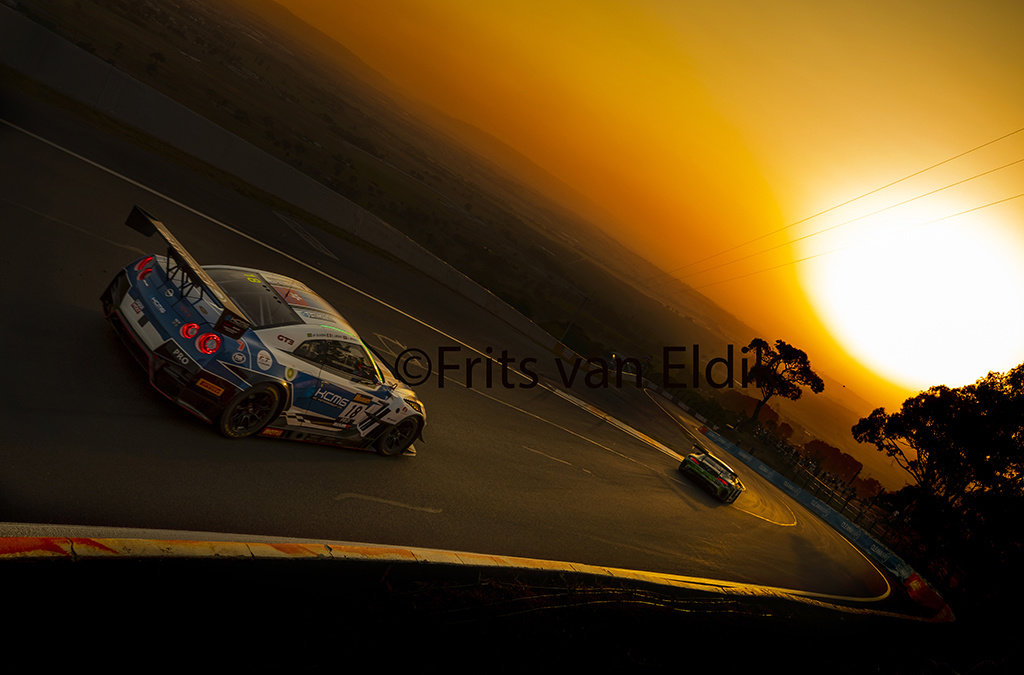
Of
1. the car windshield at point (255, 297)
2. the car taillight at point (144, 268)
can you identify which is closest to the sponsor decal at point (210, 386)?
the car windshield at point (255, 297)

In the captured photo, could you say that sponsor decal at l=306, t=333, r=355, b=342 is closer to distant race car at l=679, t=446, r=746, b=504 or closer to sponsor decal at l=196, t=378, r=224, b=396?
sponsor decal at l=196, t=378, r=224, b=396

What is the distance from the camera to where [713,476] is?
60.8 feet

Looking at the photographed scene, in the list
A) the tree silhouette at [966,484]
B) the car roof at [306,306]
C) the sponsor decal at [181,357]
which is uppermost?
the tree silhouette at [966,484]

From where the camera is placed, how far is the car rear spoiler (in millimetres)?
6059

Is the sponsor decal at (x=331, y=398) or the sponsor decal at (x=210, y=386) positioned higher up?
the sponsor decal at (x=331, y=398)

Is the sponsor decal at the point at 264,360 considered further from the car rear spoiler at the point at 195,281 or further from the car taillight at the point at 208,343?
the car taillight at the point at 208,343

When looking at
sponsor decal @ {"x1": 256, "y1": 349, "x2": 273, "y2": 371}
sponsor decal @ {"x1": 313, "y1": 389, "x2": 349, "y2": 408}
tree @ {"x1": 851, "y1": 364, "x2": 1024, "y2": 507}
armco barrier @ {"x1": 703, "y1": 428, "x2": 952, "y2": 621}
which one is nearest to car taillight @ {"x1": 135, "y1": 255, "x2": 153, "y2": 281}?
sponsor decal @ {"x1": 256, "y1": 349, "x2": 273, "y2": 371}

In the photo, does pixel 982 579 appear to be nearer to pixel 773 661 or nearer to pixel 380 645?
pixel 773 661

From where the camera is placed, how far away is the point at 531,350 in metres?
25.0

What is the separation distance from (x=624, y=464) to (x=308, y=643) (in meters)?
13.8

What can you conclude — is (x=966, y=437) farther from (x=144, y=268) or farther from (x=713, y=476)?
(x=144, y=268)

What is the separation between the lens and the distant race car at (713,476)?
18.4 meters

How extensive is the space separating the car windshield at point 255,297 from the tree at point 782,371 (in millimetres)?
56499

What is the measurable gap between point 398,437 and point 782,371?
191ft
